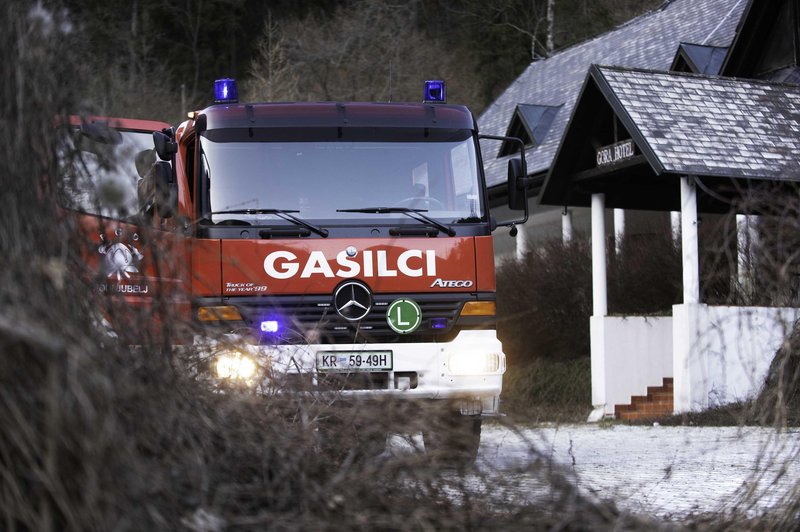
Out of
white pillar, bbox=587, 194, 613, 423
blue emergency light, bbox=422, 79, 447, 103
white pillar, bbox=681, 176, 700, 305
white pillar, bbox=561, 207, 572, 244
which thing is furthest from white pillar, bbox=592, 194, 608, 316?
blue emergency light, bbox=422, 79, 447, 103

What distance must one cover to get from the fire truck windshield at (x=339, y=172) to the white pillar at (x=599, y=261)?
8665 millimetres

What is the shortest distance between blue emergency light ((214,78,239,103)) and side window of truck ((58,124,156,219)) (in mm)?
4352

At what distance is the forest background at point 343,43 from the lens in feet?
120

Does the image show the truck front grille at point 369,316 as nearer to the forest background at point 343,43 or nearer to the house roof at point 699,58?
the house roof at point 699,58

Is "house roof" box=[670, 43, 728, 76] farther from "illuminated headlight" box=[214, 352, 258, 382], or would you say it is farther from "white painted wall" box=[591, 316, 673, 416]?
"illuminated headlight" box=[214, 352, 258, 382]

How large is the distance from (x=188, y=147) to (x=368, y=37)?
99.9ft

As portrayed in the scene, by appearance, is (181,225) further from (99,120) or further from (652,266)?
(652,266)

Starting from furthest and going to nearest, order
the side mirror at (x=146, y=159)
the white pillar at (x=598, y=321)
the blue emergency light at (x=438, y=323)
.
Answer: the white pillar at (x=598, y=321) → the blue emergency light at (x=438, y=323) → the side mirror at (x=146, y=159)

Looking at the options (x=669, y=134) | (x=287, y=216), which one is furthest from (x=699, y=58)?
(x=287, y=216)

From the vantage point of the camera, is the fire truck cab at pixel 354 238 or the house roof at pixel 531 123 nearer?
the fire truck cab at pixel 354 238

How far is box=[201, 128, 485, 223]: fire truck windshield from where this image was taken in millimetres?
8500

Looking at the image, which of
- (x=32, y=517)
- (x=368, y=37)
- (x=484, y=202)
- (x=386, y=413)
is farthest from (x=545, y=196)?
(x=368, y=37)

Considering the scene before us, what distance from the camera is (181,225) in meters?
5.02

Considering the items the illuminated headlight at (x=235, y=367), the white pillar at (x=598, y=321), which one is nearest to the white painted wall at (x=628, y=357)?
the white pillar at (x=598, y=321)
